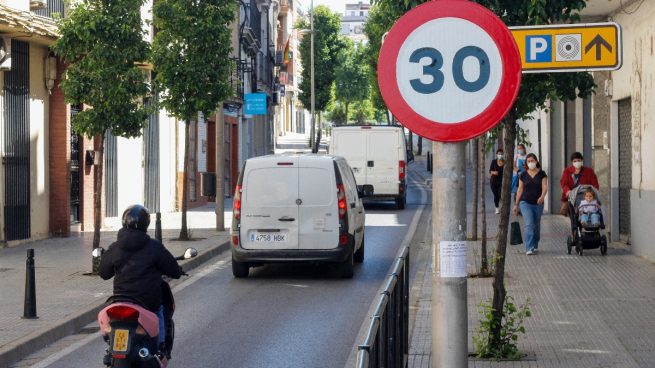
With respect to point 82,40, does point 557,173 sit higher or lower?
lower

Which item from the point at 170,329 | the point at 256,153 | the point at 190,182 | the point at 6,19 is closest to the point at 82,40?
the point at 6,19

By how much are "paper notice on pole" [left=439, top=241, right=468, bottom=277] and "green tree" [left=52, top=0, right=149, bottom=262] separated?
11850mm

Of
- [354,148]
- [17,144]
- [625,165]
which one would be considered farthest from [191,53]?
[354,148]

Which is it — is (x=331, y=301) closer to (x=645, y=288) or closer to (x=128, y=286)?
(x=645, y=288)

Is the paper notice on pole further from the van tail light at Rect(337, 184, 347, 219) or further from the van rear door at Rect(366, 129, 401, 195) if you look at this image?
the van rear door at Rect(366, 129, 401, 195)

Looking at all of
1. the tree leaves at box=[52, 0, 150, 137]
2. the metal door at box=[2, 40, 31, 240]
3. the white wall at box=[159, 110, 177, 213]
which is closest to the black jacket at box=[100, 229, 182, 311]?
the tree leaves at box=[52, 0, 150, 137]

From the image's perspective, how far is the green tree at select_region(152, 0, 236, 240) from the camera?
22641mm

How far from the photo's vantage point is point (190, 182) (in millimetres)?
34562

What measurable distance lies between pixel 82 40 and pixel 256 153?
137 feet

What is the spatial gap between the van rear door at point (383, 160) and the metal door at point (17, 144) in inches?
494

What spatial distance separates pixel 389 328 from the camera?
20.8 feet

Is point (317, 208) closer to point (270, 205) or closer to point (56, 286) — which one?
point (270, 205)

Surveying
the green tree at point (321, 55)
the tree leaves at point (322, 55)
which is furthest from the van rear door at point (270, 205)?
the tree leaves at point (322, 55)

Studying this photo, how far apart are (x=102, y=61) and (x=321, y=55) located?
71828 millimetres
